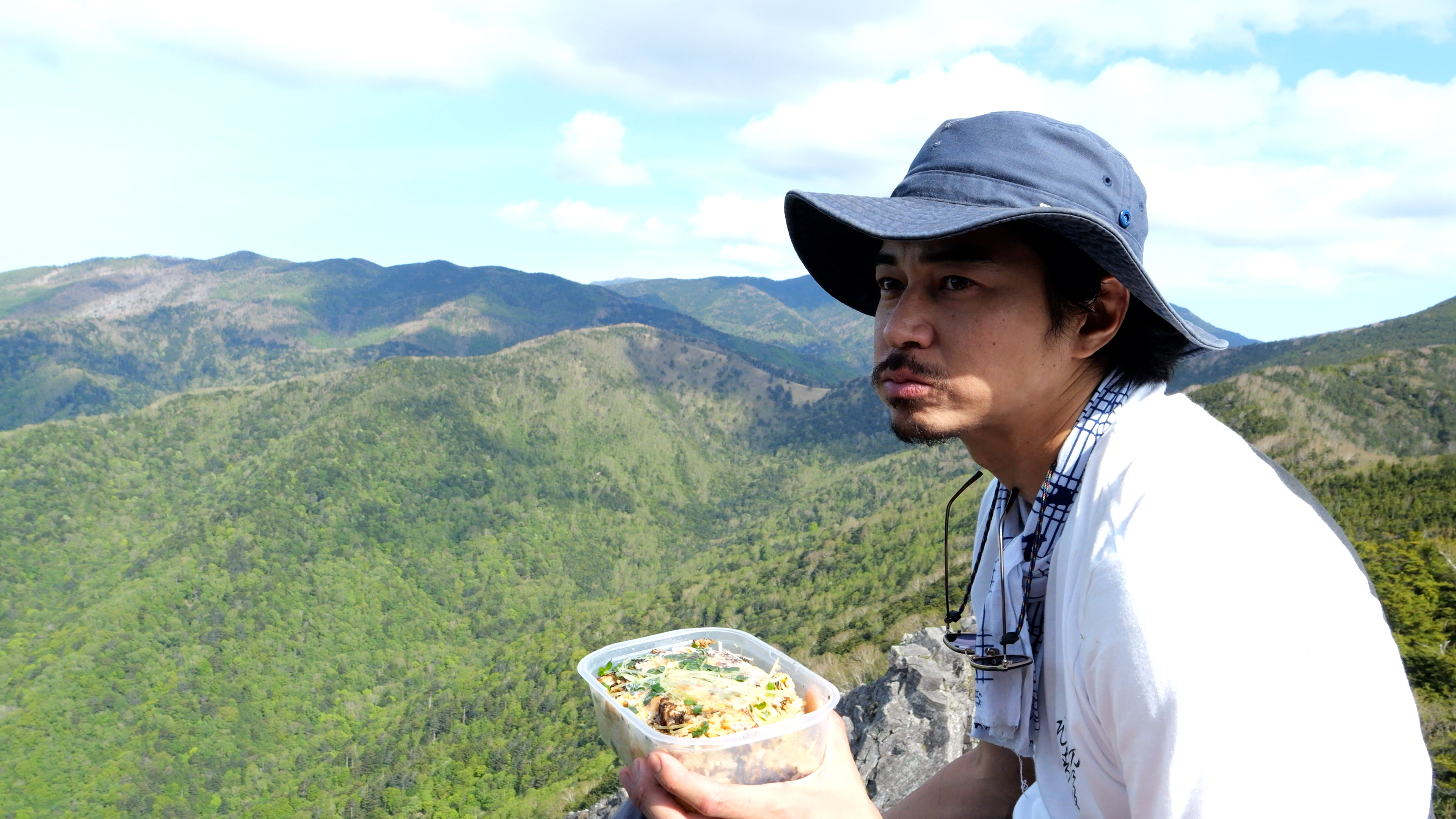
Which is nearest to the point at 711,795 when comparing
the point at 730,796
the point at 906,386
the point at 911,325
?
the point at 730,796

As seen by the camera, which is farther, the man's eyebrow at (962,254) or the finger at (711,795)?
the man's eyebrow at (962,254)

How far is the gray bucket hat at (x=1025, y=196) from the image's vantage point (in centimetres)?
235

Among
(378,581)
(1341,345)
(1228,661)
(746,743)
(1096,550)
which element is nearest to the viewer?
(1228,661)

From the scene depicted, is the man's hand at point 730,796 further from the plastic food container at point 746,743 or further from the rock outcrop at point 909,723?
the rock outcrop at point 909,723

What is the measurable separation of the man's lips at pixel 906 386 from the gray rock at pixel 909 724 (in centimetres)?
544

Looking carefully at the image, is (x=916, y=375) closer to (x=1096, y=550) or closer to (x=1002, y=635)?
(x=1096, y=550)

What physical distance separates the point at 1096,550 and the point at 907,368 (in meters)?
0.85

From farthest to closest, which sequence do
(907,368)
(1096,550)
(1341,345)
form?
(1341,345) → (907,368) → (1096,550)

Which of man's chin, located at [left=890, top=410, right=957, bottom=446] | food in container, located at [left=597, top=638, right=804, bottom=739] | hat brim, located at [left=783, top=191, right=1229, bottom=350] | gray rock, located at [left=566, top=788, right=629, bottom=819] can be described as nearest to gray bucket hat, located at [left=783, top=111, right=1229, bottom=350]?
hat brim, located at [left=783, top=191, right=1229, bottom=350]

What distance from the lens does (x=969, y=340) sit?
8.48 ft

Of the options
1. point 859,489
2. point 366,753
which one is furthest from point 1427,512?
point 859,489

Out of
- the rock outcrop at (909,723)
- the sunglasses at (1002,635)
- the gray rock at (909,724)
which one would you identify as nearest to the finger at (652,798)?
the sunglasses at (1002,635)

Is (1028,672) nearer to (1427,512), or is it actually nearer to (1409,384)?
(1427,512)

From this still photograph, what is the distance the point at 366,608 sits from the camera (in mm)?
132125
